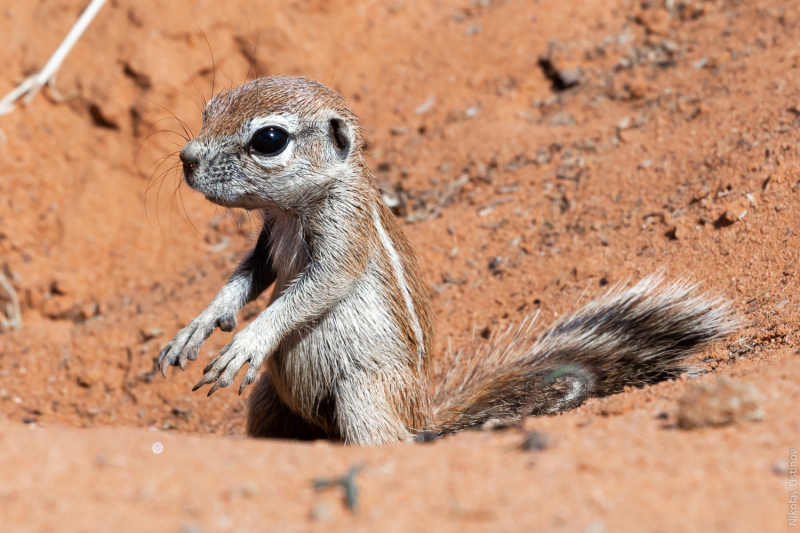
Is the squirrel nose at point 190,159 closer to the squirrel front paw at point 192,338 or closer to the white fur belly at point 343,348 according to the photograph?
the squirrel front paw at point 192,338

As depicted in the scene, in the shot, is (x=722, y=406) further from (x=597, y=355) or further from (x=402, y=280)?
(x=402, y=280)

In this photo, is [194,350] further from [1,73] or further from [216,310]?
[1,73]

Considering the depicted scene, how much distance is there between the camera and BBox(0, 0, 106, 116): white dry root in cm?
767

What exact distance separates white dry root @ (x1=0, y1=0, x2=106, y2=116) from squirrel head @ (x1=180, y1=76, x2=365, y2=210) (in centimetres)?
451

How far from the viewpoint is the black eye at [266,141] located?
386cm

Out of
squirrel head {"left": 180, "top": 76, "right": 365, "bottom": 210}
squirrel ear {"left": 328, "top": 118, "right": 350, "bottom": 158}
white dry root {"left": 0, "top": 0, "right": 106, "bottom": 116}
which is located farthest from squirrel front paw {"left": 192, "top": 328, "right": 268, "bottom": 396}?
white dry root {"left": 0, "top": 0, "right": 106, "bottom": 116}

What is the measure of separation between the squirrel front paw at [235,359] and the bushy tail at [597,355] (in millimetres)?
1147

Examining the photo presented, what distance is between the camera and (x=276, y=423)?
180 inches

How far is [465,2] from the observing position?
852cm

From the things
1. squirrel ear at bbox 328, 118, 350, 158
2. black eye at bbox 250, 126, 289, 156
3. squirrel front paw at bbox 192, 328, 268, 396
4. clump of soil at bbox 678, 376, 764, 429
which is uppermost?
black eye at bbox 250, 126, 289, 156

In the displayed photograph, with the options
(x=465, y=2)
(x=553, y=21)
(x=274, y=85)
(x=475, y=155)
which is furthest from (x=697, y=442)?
(x=465, y=2)

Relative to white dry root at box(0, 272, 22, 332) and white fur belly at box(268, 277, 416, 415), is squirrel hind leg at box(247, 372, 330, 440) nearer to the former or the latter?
white fur belly at box(268, 277, 416, 415)

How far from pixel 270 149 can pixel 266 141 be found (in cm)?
5

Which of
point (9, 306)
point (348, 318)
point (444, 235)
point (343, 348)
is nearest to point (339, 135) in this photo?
point (348, 318)
